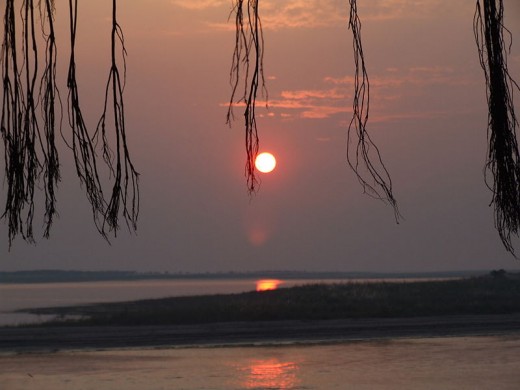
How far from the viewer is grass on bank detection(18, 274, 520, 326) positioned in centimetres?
3925

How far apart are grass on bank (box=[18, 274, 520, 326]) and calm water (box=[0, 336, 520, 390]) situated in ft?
44.2

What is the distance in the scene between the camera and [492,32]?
2.86m

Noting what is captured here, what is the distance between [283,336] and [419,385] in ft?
43.8

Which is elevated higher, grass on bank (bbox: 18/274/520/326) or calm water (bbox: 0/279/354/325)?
grass on bank (bbox: 18/274/520/326)

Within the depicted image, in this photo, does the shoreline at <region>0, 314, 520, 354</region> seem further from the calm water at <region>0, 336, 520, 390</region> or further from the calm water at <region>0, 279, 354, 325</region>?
the calm water at <region>0, 279, 354, 325</region>

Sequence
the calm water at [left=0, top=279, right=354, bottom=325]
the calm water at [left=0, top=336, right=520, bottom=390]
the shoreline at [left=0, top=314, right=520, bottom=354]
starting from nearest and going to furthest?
the calm water at [left=0, top=336, right=520, bottom=390] < the shoreline at [left=0, top=314, right=520, bottom=354] < the calm water at [left=0, top=279, right=354, bottom=325]

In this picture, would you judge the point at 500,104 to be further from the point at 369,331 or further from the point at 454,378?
the point at 369,331

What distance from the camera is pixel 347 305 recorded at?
42.7 meters

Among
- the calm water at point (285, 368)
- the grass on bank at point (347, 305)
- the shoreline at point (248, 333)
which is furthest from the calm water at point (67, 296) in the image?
the calm water at point (285, 368)

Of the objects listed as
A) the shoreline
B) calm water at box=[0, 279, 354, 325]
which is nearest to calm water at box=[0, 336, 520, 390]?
Result: the shoreline

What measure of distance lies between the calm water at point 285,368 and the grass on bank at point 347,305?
44.2 feet

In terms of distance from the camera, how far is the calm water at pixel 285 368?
17.4 metres

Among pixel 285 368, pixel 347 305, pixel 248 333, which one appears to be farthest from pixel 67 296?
pixel 285 368

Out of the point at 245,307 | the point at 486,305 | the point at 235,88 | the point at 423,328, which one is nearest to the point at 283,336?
the point at 423,328
